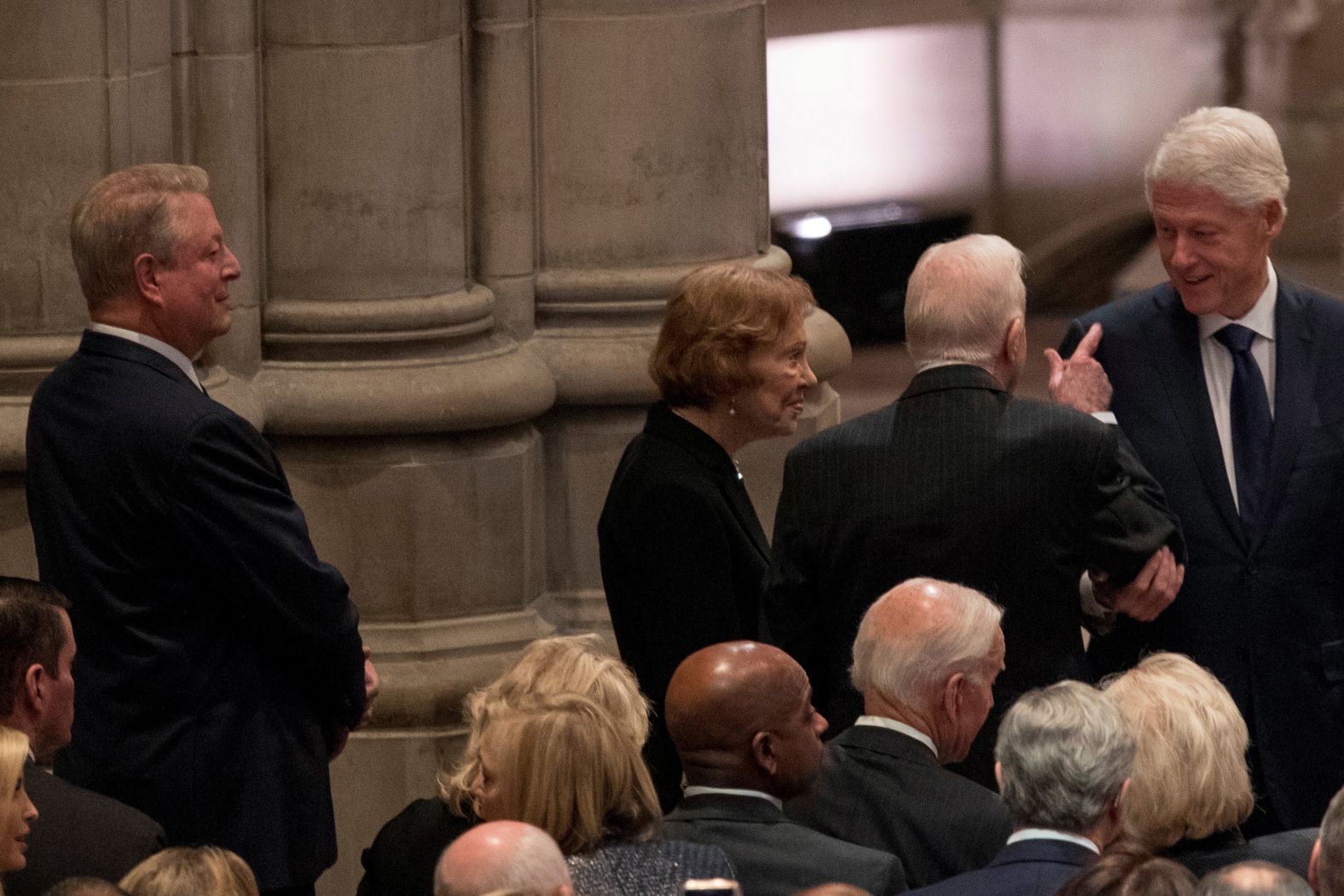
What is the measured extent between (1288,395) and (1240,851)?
1208 mm

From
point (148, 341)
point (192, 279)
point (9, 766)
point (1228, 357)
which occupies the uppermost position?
point (192, 279)

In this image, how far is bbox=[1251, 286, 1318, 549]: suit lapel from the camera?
16.3 ft

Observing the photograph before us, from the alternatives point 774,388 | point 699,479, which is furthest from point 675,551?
point 774,388

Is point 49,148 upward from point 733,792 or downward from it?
upward

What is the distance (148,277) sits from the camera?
4613 mm

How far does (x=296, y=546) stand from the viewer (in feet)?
15.0

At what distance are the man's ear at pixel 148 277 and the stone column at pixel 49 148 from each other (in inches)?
51.7

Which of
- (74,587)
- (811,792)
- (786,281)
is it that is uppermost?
(786,281)

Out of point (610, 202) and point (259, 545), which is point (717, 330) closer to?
point (259, 545)

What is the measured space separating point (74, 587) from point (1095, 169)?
15429 mm

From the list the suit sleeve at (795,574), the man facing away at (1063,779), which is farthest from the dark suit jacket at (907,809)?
the suit sleeve at (795,574)

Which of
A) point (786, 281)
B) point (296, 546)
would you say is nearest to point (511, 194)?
point (786, 281)

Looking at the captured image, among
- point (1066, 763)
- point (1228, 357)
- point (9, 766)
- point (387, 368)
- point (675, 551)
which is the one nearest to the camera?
point (9, 766)

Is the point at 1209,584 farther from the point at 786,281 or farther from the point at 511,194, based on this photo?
the point at 511,194
